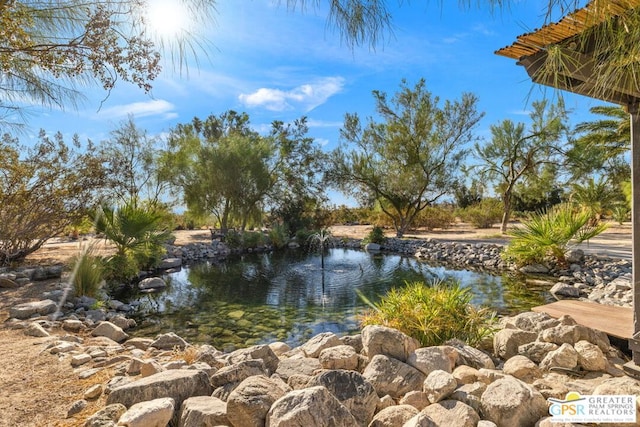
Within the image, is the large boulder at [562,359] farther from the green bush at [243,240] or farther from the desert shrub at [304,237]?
the desert shrub at [304,237]

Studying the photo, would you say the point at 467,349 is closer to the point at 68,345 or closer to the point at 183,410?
the point at 183,410

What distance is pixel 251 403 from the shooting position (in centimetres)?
175

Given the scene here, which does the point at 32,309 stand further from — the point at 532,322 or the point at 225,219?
the point at 225,219

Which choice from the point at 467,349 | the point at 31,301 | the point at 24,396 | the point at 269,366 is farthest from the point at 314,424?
the point at 31,301

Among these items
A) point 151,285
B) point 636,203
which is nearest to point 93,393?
point 636,203

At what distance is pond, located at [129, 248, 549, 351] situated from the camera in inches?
199

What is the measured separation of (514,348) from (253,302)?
476 cm

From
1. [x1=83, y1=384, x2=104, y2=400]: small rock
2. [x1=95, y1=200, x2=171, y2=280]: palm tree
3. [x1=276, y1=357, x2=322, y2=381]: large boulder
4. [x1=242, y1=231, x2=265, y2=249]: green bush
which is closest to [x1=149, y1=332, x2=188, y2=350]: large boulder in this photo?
[x1=83, y1=384, x2=104, y2=400]: small rock

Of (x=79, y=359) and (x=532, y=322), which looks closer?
(x=79, y=359)

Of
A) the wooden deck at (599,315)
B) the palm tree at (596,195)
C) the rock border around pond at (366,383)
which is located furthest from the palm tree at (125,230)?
the palm tree at (596,195)

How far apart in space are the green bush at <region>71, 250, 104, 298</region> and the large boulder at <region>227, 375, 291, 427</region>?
5.84 metres

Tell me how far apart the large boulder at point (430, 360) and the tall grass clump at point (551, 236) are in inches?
290

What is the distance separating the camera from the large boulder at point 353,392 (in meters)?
1.86

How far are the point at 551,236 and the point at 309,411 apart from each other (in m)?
8.79
